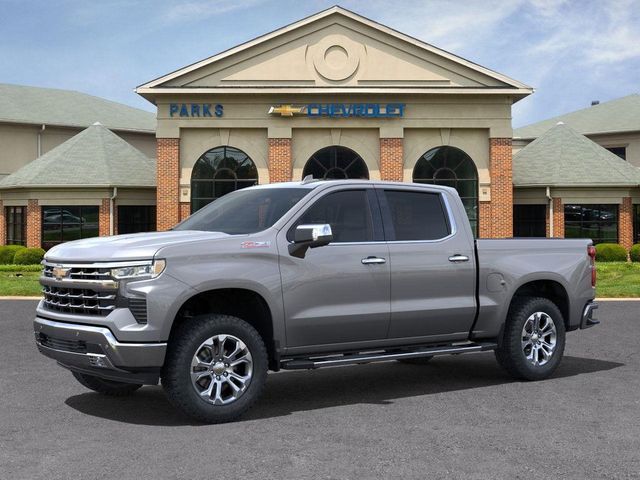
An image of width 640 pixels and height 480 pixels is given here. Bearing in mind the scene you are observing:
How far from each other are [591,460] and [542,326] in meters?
3.47

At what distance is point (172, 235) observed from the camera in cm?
709

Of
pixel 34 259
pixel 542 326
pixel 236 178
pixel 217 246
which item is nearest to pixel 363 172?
pixel 236 178

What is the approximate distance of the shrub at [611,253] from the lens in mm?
33688

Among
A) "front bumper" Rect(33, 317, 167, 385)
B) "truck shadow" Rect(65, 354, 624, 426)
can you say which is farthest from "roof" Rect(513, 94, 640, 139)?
"front bumper" Rect(33, 317, 167, 385)

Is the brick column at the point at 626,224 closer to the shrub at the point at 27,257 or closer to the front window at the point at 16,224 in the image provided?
the shrub at the point at 27,257

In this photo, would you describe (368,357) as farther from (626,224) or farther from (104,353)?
(626,224)

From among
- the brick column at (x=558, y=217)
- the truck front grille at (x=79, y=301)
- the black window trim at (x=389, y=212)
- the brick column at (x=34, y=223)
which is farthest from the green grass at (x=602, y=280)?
the truck front grille at (x=79, y=301)

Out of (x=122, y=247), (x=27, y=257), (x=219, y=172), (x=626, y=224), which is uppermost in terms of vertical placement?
(x=219, y=172)

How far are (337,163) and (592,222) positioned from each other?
12100 mm

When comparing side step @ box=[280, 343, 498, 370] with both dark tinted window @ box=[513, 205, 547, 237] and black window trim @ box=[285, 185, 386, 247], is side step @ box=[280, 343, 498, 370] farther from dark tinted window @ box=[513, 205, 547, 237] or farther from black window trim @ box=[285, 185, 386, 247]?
dark tinted window @ box=[513, 205, 547, 237]

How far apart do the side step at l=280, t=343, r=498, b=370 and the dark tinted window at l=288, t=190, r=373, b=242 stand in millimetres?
1109

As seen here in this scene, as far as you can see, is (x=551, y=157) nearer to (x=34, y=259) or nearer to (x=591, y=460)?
(x=34, y=259)

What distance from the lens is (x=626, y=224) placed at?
3575cm

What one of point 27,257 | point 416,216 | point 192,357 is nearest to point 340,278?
point 416,216
